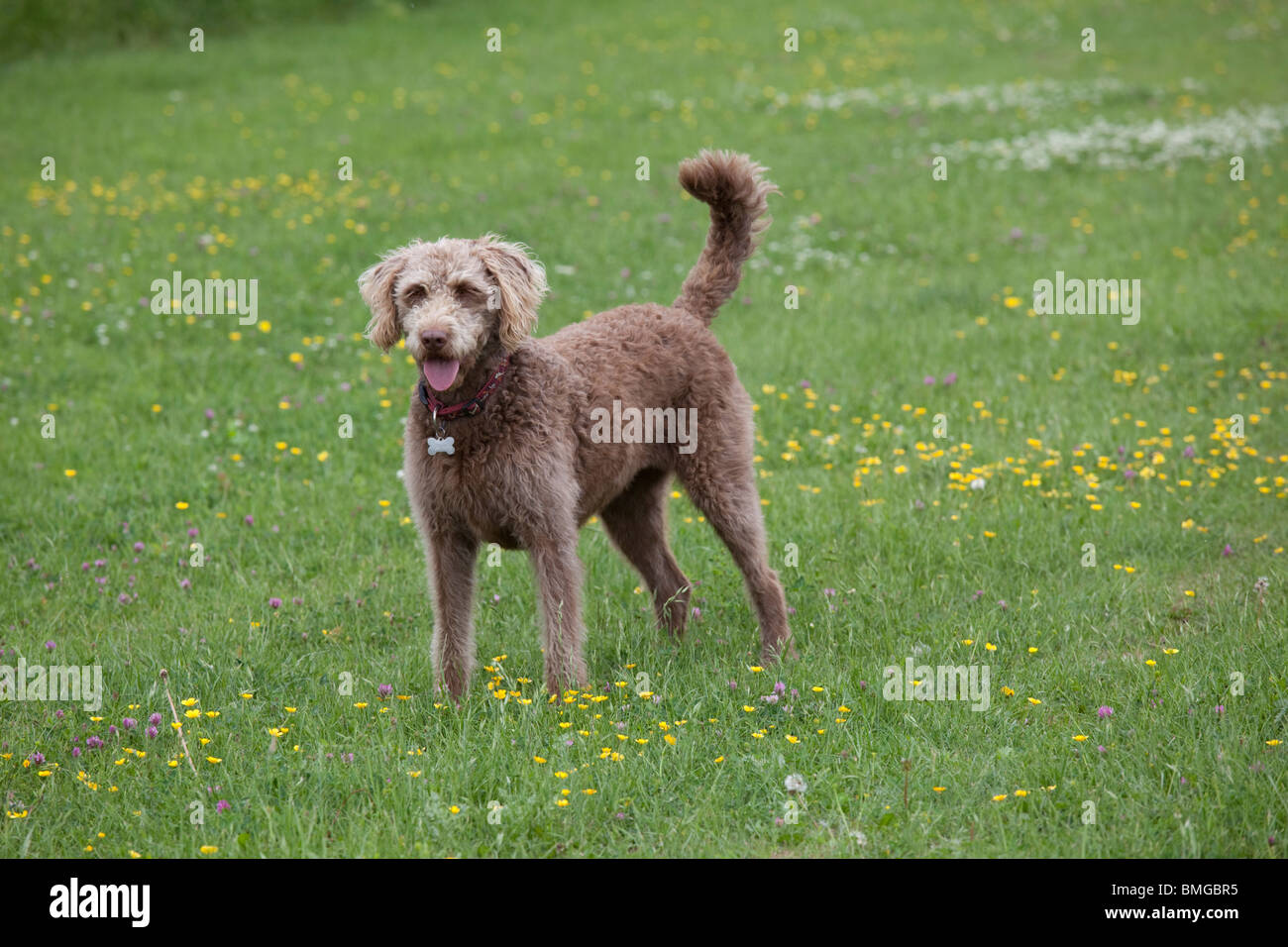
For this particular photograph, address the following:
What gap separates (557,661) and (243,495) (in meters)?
2.96

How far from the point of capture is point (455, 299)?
4379 millimetres

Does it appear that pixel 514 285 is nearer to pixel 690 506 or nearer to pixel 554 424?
pixel 554 424

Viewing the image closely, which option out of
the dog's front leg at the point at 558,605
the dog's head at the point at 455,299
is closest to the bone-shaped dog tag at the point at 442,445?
the dog's head at the point at 455,299

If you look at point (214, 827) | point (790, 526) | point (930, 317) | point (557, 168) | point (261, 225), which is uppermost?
point (557, 168)

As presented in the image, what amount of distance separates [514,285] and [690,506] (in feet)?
7.69

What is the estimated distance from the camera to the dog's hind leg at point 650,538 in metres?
5.53

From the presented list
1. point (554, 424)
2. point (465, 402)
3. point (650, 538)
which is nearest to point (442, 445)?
point (465, 402)

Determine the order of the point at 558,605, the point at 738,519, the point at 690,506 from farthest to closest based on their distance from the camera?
the point at 690,506, the point at 738,519, the point at 558,605

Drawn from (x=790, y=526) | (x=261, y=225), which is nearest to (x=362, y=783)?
(x=790, y=526)

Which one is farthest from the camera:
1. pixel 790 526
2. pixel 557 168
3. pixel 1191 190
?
pixel 557 168

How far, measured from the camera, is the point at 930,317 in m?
9.55

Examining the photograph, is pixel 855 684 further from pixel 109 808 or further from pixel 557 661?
pixel 109 808

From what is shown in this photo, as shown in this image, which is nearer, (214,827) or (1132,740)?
(214,827)

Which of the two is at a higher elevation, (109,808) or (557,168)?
(557,168)
